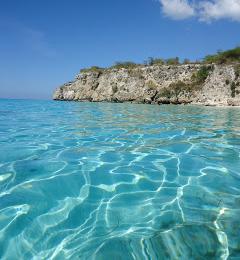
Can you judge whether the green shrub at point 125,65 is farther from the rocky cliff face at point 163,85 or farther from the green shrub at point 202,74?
the green shrub at point 202,74

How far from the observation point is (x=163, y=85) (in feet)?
151

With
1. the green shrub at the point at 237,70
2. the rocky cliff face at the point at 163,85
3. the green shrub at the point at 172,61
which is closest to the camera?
the green shrub at the point at 237,70

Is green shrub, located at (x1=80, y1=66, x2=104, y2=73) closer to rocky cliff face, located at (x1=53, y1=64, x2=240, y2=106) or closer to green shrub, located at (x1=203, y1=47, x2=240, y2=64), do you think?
rocky cliff face, located at (x1=53, y1=64, x2=240, y2=106)

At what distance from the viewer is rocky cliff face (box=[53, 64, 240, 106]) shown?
129 ft

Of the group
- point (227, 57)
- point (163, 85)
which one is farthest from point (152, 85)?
point (227, 57)

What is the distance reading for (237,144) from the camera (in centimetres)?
727

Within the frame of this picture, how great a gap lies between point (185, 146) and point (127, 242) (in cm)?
457

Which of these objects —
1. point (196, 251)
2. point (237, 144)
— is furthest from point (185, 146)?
point (196, 251)

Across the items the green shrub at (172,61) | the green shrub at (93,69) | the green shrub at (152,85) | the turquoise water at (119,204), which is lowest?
the turquoise water at (119,204)

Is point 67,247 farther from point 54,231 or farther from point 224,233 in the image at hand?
point 224,233

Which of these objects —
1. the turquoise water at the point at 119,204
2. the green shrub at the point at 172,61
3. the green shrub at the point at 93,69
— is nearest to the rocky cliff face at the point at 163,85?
the green shrub at the point at 93,69

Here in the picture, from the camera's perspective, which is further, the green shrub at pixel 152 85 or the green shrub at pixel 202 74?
the green shrub at pixel 152 85

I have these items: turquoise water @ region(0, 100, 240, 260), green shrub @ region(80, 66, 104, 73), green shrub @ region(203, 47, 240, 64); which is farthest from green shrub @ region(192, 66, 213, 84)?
turquoise water @ region(0, 100, 240, 260)

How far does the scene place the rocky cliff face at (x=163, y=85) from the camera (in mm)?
39281
